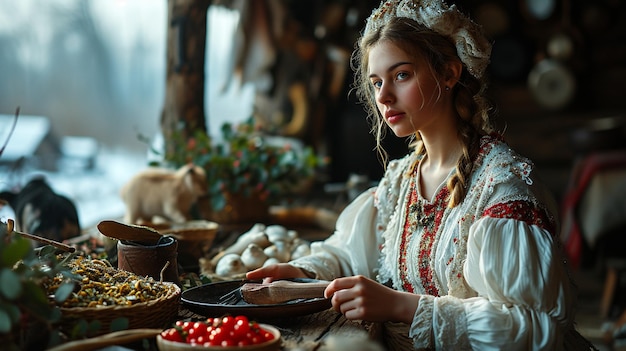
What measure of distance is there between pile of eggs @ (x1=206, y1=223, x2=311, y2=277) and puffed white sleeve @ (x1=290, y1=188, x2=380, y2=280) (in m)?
0.19

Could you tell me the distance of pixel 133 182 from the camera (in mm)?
2941

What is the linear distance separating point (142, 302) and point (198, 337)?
233mm

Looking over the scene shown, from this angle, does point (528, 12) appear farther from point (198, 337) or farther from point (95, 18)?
point (198, 337)

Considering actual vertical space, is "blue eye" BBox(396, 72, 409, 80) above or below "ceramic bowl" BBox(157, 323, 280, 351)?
above

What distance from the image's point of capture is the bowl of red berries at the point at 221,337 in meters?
1.30

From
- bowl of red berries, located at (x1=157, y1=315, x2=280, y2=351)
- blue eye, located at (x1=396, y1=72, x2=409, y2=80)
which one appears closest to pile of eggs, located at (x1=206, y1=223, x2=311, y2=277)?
blue eye, located at (x1=396, y1=72, x2=409, y2=80)

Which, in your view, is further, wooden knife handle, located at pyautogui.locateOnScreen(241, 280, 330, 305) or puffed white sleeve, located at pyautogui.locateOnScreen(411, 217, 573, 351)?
wooden knife handle, located at pyautogui.locateOnScreen(241, 280, 330, 305)

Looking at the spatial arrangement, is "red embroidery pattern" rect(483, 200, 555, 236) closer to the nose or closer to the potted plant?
the nose

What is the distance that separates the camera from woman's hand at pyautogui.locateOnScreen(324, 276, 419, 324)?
5.41 feet

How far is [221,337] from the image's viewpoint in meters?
1.33

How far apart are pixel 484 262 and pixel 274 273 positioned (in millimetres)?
601

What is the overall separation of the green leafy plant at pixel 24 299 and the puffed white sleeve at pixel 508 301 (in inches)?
30.7

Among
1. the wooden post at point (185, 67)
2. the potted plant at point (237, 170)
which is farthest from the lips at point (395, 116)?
the wooden post at point (185, 67)

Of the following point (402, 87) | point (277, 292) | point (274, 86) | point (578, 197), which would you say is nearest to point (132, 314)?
point (277, 292)
